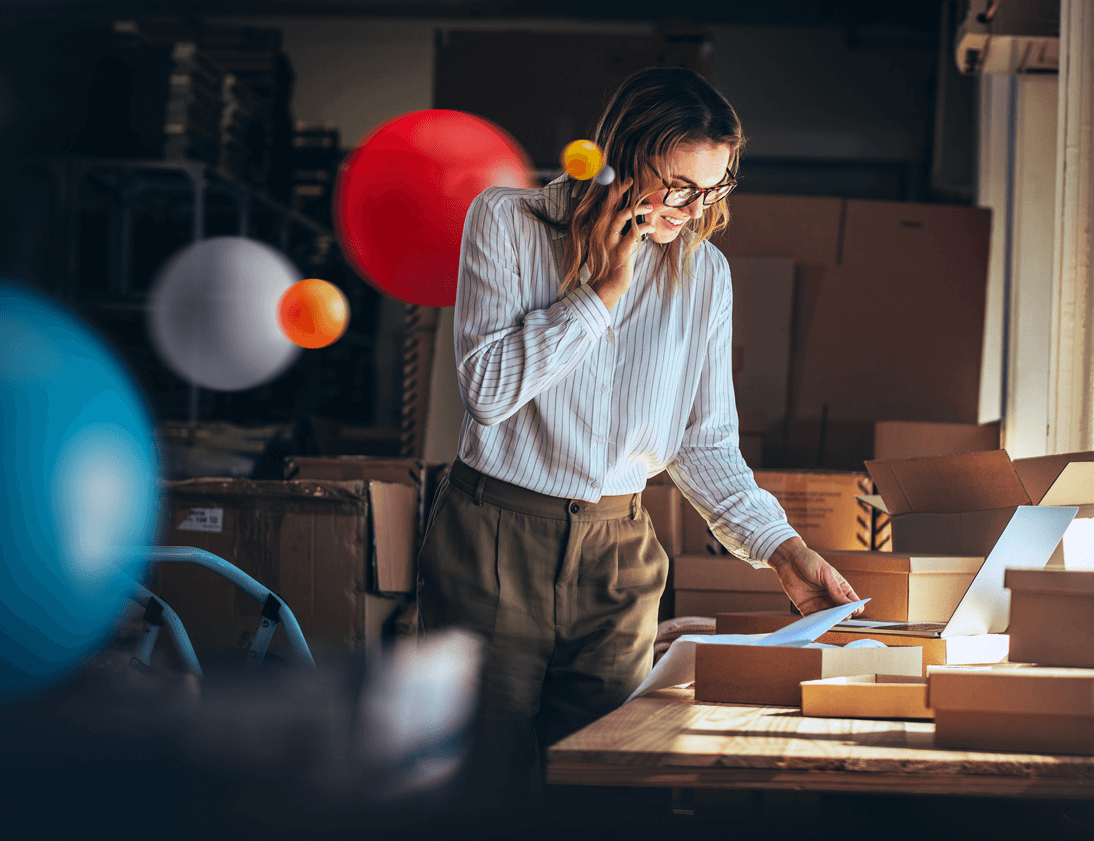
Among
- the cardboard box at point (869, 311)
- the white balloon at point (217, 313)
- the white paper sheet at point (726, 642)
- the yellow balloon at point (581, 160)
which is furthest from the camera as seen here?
the white balloon at point (217, 313)

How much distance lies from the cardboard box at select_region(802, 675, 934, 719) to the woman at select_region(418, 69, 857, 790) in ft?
0.88

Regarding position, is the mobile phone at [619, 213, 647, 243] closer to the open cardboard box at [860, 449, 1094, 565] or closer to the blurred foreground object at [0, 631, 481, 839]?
the open cardboard box at [860, 449, 1094, 565]

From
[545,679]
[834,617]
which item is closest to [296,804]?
[545,679]

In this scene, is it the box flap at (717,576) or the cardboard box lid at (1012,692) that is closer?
the cardboard box lid at (1012,692)

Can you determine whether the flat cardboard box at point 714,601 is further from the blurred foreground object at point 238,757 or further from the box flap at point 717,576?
the blurred foreground object at point 238,757

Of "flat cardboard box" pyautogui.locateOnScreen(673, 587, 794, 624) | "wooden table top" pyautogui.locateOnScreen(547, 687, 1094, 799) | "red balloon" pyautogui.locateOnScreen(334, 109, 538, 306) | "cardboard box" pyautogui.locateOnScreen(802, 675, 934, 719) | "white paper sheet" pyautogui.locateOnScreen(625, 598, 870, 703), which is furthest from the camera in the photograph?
"red balloon" pyautogui.locateOnScreen(334, 109, 538, 306)

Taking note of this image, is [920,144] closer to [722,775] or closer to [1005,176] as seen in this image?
[1005,176]

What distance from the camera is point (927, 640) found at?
994mm

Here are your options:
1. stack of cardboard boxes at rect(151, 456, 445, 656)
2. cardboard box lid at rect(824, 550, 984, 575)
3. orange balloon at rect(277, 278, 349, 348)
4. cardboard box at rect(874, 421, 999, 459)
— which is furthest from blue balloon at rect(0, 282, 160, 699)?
cardboard box at rect(874, 421, 999, 459)

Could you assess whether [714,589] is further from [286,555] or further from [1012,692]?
[1012,692]

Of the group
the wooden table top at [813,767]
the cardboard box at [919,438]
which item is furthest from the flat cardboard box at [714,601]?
the wooden table top at [813,767]

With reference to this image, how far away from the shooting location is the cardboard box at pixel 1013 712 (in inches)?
28.3

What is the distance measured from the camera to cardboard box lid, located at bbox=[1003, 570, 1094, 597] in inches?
36.1

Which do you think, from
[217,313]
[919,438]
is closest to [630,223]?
[919,438]
